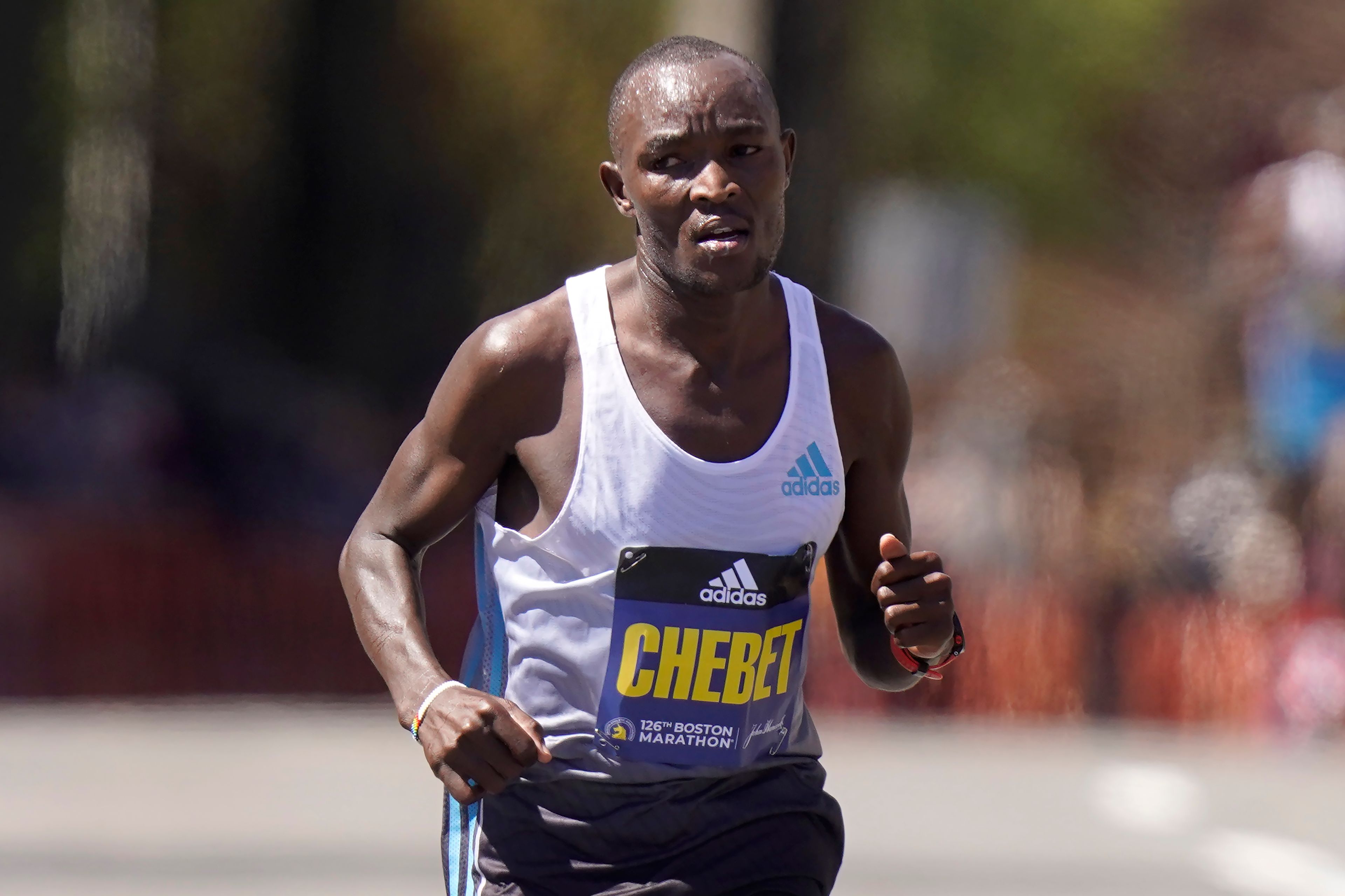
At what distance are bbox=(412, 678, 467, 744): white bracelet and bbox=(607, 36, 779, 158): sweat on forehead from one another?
768 mm

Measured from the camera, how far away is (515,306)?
647 inches

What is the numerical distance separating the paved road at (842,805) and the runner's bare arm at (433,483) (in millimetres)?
4155

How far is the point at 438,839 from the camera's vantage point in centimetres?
784

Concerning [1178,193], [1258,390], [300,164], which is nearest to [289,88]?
[300,164]

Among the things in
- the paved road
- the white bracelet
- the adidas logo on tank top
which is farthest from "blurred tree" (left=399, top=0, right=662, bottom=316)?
the white bracelet

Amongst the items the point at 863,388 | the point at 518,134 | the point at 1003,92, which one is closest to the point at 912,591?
the point at 863,388

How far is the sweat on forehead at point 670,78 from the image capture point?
289 centimetres

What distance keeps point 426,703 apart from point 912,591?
2.15 ft

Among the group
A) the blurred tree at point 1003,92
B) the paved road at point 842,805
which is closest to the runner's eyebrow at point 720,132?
the paved road at point 842,805

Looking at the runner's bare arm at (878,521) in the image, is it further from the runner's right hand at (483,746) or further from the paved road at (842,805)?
the paved road at (842,805)

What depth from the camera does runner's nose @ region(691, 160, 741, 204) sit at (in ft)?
9.32

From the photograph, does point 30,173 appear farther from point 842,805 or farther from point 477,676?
point 477,676

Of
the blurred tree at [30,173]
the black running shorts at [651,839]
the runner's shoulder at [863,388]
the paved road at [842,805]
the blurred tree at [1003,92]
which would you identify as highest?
the blurred tree at [1003,92]

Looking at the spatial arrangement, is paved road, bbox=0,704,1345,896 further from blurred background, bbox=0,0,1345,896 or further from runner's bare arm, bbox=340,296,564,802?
runner's bare arm, bbox=340,296,564,802
